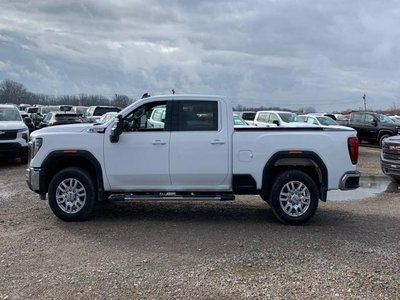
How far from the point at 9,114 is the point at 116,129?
11172 mm

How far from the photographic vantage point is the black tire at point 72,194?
7.74 m

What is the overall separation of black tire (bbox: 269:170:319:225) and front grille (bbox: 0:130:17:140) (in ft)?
35.6

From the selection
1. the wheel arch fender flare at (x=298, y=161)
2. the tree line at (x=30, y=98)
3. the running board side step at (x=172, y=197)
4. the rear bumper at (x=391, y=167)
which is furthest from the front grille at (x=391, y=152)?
the tree line at (x=30, y=98)

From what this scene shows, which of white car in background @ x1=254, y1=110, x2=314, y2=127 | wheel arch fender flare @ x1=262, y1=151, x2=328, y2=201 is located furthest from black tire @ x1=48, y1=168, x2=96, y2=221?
white car in background @ x1=254, y1=110, x2=314, y2=127

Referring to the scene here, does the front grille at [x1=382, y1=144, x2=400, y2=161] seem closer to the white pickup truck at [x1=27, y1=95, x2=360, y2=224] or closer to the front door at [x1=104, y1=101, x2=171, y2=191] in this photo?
the white pickup truck at [x1=27, y1=95, x2=360, y2=224]

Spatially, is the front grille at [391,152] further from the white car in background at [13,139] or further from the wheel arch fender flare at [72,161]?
the white car in background at [13,139]

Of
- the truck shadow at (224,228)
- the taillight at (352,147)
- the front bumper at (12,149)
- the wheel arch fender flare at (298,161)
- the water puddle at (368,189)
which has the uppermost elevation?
the taillight at (352,147)

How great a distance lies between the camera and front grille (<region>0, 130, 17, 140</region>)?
15.5m

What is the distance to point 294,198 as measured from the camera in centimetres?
774

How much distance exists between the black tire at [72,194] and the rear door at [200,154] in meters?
1.37

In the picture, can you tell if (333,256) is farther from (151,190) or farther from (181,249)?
(151,190)

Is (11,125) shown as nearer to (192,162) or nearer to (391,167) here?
(192,162)

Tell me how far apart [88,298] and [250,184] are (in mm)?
3687

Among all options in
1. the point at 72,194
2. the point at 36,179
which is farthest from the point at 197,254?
the point at 36,179
